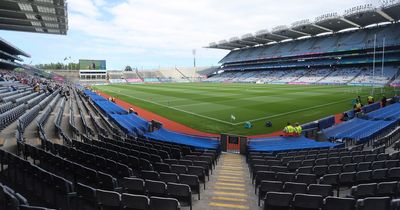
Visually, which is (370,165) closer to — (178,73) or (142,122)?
(142,122)

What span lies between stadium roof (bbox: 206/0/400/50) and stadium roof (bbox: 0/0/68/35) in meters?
57.7

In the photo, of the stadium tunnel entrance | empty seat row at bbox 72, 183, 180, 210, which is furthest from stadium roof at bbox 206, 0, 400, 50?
empty seat row at bbox 72, 183, 180, 210

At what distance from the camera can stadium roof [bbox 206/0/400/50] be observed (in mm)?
61062

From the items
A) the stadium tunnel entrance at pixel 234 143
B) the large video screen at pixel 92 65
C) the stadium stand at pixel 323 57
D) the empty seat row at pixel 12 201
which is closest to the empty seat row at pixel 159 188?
the empty seat row at pixel 12 201

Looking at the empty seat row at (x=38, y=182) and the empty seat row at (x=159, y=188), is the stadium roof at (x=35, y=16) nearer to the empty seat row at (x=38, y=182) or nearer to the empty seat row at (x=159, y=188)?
the empty seat row at (x=38, y=182)

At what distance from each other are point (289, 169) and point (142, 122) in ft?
50.4

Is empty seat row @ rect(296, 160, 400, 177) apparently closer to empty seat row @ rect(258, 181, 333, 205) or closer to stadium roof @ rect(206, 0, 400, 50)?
empty seat row @ rect(258, 181, 333, 205)

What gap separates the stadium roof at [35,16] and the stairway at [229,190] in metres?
17.2

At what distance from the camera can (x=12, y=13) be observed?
24.9 meters

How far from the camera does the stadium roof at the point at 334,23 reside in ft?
200

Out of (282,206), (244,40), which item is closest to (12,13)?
(282,206)

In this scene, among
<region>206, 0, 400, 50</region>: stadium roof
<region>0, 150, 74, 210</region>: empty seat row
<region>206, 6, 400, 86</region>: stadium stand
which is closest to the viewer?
<region>0, 150, 74, 210</region>: empty seat row

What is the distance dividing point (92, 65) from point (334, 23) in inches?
3498

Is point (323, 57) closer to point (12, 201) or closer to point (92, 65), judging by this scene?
point (92, 65)
